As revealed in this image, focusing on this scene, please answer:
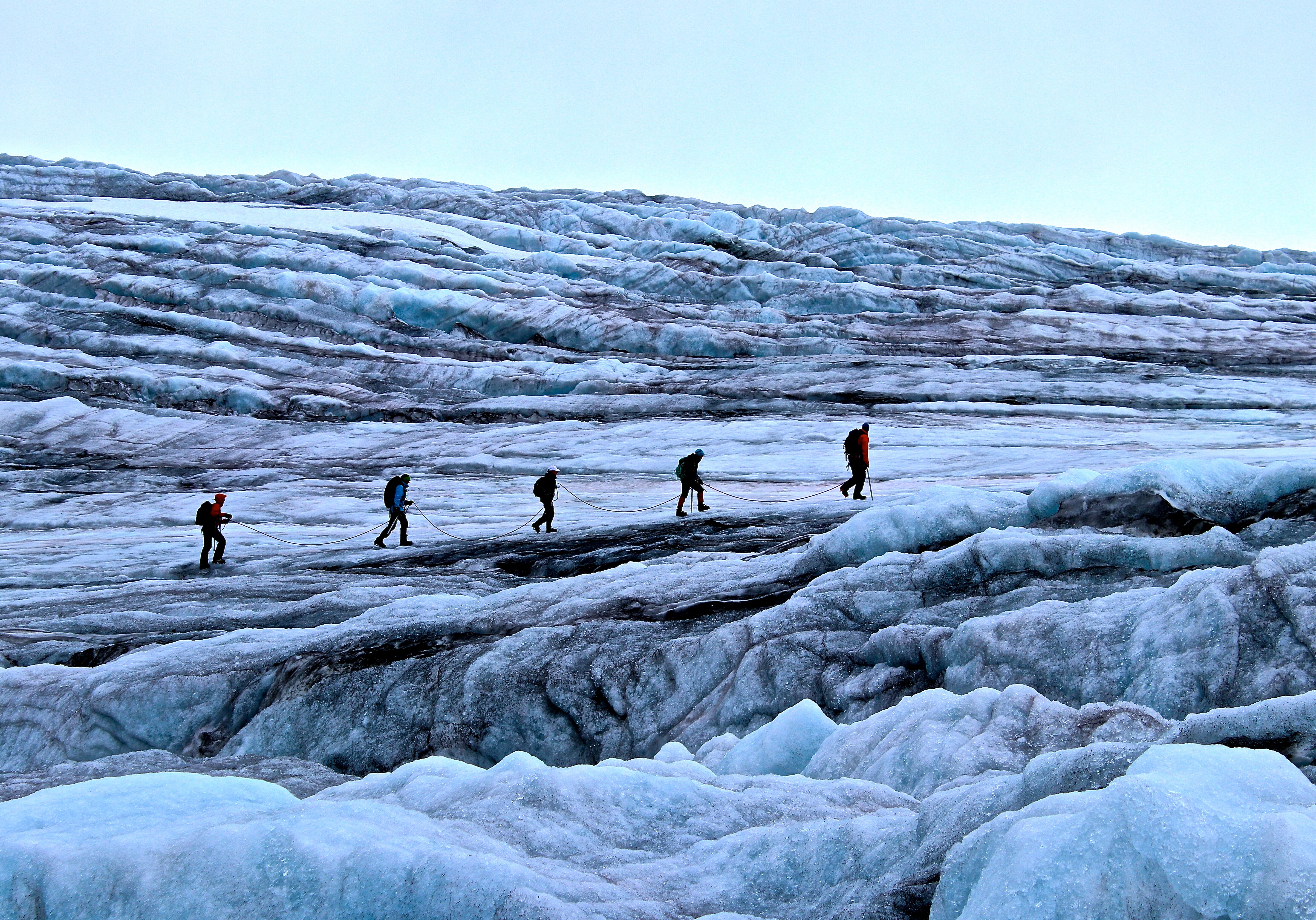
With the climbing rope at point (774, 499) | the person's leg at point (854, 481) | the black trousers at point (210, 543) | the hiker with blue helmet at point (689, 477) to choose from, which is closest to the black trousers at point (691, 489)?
the hiker with blue helmet at point (689, 477)

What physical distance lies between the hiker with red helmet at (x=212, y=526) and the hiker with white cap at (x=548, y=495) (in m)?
5.95

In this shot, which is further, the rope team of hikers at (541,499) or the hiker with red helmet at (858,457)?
the hiker with red helmet at (858,457)

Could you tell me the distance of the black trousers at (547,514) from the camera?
1977 centimetres

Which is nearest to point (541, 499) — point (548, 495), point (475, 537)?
point (548, 495)

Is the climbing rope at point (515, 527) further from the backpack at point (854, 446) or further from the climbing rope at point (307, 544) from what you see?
the backpack at point (854, 446)

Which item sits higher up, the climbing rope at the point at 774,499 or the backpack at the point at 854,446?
the backpack at the point at 854,446

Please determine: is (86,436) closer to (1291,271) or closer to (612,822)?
(612,822)

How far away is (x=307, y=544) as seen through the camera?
2120 cm

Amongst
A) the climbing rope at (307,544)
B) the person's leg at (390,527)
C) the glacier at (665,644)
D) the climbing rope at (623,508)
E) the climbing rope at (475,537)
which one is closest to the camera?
the glacier at (665,644)

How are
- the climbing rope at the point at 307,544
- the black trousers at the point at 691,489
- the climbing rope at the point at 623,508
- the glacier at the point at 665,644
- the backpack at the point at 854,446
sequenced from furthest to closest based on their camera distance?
1. the climbing rope at the point at 623,508
2. the climbing rope at the point at 307,544
3. the black trousers at the point at 691,489
4. the backpack at the point at 854,446
5. the glacier at the point at 665,644

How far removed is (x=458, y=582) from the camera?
54.2 feet

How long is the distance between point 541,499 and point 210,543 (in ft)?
21.4

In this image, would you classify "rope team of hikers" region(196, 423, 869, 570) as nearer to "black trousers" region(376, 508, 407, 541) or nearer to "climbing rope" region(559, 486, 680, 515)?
"black trousers" region(376, 508, 407, 541)

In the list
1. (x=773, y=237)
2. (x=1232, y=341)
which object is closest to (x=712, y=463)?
(x=1232, y=341)
